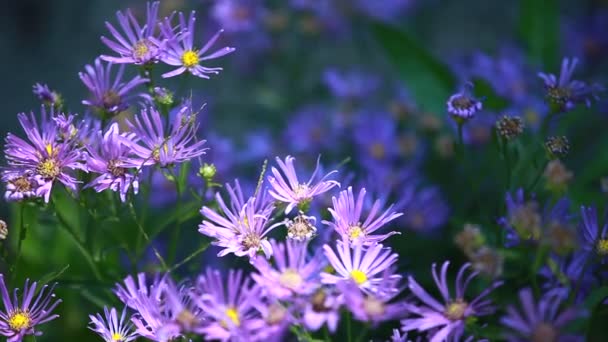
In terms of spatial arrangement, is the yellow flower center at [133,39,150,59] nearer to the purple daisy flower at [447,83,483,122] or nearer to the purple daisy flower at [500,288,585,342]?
the purple daisy flower at [447,83,483,122]

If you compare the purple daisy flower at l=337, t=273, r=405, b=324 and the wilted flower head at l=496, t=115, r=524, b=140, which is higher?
the wilted flower head at l=496, t=115, r=524, b=140

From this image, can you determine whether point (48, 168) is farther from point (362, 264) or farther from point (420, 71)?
point (420, 71)

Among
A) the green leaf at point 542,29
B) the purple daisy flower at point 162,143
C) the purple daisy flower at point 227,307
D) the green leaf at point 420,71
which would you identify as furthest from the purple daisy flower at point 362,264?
the green leaf at point 542,29

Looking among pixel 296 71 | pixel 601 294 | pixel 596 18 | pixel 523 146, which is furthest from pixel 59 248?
pixel 596 18

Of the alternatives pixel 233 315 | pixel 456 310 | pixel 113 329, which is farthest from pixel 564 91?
pixel 113 329

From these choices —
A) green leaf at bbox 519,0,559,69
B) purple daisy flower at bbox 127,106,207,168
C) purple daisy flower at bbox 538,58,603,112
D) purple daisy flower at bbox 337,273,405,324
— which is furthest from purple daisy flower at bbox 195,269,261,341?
green leaf at bbox 519,0,559,69

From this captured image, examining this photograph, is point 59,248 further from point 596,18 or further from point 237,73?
point 596,18

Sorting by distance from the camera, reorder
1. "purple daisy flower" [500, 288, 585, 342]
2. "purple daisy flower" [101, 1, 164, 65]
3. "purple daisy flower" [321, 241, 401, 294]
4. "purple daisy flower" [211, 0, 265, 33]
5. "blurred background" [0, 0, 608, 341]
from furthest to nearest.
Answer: "purple daisy flower" [211, 0, 265, 33] < "blurred background" [0, 0, 608, 341] < "purple daisy flower" [101, 1, 164, 65] < "purple daisy flower" [321, 241, 401, 294] < "purple daisy flower" [500, 288, 585, 342]
